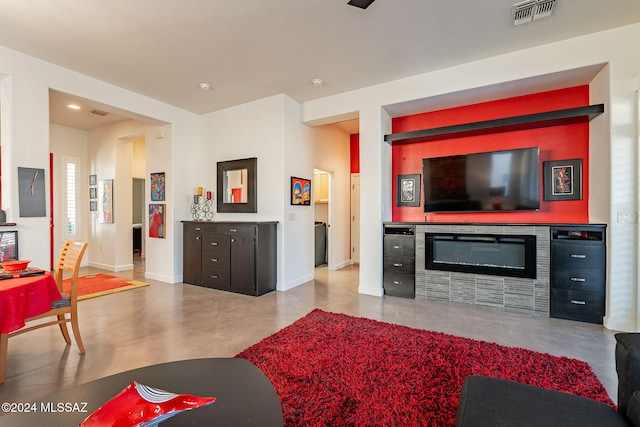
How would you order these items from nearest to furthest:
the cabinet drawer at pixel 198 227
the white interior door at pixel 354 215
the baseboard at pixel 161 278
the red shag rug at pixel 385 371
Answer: the red shag rug at pixel 385 371 < the cabinet drawer at pixel 198 227 < the baseboard at pixel 161 278 < the white interior door at pixel 354 215

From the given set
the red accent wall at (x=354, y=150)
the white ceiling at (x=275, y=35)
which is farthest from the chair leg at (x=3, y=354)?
the red accent wall at (x=354, y=150)

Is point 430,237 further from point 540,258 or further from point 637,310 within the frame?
point 637,310

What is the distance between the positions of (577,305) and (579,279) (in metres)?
0.28

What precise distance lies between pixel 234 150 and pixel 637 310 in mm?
5315

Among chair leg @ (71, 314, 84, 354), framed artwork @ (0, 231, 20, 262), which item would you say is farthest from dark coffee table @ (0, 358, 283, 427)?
framed artwork @ (0, 231, 20, 262)

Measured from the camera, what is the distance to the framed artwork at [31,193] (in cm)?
323

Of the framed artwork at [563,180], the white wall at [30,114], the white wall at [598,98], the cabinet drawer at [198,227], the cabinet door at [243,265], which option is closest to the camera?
the white wall at [598,98]

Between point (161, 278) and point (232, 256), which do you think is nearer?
point (232, 256)

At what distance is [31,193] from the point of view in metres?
3.30

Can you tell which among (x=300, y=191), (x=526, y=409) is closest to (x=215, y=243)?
(x=300, y=191)

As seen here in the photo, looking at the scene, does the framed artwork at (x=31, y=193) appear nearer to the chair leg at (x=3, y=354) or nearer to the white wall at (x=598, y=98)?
the chair leg at (x=3, y=354)

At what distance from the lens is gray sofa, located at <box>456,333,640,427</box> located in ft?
3.43

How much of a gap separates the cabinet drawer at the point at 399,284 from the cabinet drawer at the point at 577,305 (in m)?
1.53

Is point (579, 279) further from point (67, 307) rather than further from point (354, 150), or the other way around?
point (67, 307)
